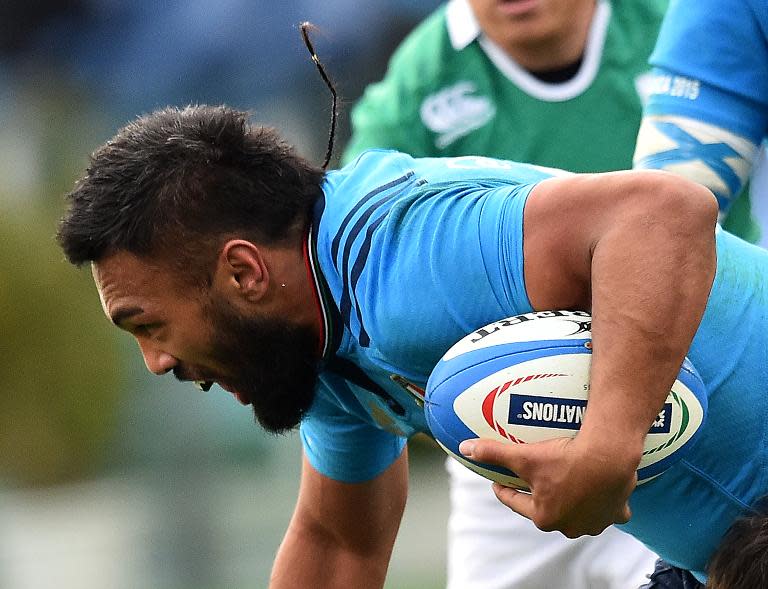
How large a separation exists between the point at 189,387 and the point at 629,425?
15.2 ft

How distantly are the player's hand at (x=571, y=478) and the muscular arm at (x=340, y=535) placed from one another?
120cm

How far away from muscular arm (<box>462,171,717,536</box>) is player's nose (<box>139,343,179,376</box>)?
2.63 feet

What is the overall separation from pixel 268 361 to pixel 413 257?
0.52 meters

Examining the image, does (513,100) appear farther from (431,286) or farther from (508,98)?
(431,286)

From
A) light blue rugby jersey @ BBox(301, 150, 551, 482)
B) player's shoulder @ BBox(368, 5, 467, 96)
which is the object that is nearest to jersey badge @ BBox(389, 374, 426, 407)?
light blue rugby jersey @ BBox(301, 150, 551, 482)

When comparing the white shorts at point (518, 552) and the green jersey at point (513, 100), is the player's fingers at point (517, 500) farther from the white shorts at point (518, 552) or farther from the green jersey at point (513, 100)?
the green jersey at point (513, 100)

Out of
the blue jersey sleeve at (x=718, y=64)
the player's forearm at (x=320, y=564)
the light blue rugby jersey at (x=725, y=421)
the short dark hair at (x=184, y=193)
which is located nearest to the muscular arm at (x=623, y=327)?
the light blue rugby jersey at (x=725, y=421)

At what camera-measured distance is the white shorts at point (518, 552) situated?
4.62 metres

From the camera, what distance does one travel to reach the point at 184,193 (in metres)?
2.91

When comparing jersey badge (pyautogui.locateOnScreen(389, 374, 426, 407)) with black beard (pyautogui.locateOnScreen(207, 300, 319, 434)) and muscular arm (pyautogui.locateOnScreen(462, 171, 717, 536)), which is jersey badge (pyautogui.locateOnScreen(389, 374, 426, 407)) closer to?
black beard (pyautogui.locateOnScreen(207, 300, 319, 434))

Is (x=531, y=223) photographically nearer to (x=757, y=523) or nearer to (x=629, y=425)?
(x=629, y=425)

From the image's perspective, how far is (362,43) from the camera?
702 centimetres

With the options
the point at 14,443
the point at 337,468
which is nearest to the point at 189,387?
the point at 14,443

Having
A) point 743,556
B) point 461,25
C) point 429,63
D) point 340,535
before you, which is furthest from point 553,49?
point 743,556
